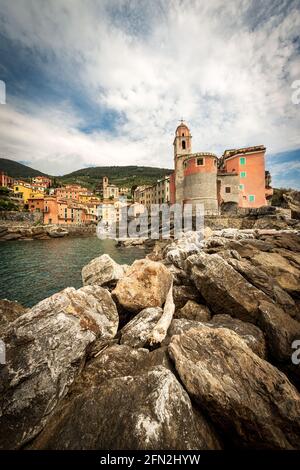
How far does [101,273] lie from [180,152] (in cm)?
3559

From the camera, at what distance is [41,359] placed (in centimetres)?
290

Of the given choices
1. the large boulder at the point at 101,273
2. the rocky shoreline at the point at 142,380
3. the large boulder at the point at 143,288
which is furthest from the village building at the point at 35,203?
the large boulder at the point at 143,288

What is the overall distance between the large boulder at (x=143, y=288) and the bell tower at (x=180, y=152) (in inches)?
1164

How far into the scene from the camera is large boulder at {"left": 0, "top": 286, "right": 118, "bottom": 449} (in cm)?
247

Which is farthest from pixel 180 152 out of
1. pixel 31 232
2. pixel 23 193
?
pixel 23 193

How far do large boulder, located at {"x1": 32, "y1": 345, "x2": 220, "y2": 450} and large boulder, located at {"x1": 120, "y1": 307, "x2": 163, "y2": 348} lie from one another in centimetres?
127

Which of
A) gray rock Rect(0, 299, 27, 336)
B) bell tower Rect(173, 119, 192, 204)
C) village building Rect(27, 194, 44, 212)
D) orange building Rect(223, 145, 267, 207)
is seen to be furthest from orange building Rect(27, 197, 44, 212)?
gray rock Rect(0, 299, 27, 336)

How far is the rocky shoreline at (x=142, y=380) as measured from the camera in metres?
2.29

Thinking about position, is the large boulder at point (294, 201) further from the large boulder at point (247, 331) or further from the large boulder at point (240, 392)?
the large boulder at point (240, 392)

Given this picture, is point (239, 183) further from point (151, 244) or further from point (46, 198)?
point (46, 198)

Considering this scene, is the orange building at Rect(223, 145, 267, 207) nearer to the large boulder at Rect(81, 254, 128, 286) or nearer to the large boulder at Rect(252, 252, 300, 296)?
the large boulder at Rect(252, 252, 300, 296)

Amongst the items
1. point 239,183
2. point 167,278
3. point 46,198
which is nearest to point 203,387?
point 167,278

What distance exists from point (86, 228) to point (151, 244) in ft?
125

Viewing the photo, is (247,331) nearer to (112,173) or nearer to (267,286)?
(267,286)
